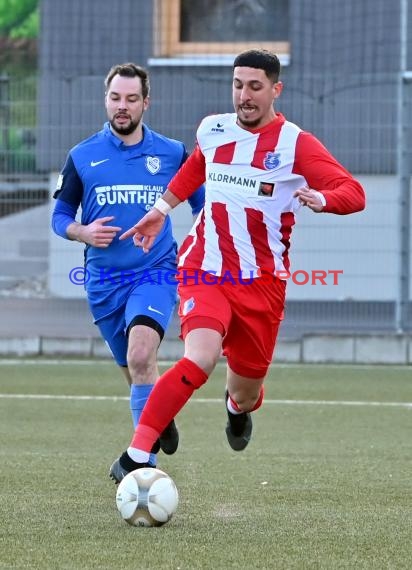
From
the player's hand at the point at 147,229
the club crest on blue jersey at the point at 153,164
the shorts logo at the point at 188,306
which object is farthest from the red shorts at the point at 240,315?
the club crest on blue jersey at the point at 153,164

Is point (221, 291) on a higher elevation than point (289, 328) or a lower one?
higher

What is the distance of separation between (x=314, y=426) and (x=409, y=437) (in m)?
0.89

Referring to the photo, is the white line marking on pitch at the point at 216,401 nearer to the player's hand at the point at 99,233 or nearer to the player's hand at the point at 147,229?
the player's hand at the point at 99,233

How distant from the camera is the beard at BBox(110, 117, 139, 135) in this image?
287 inches

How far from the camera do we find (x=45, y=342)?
1399 centimetres

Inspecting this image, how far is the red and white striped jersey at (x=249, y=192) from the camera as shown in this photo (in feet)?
21.2

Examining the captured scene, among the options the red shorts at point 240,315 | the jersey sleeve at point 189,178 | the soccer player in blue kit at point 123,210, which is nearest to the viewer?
the red shorts at point 240,315

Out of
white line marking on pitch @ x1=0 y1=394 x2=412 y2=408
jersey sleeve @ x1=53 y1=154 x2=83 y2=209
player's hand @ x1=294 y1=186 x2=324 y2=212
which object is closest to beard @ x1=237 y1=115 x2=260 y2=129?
player's hand @ x1=294 y1=186 x2=324 y2=212

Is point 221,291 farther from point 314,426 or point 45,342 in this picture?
point 45,342

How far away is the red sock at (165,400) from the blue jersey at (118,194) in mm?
1374

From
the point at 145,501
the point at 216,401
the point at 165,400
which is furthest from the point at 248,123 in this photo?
the point at 216,401

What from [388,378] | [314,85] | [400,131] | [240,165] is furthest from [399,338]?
[240,165]

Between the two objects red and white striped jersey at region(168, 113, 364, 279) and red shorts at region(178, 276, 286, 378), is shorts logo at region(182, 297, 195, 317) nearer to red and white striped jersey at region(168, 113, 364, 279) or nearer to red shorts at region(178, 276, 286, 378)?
red shorts at region(178, 276, 286, 378)

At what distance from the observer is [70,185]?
7371 mm
